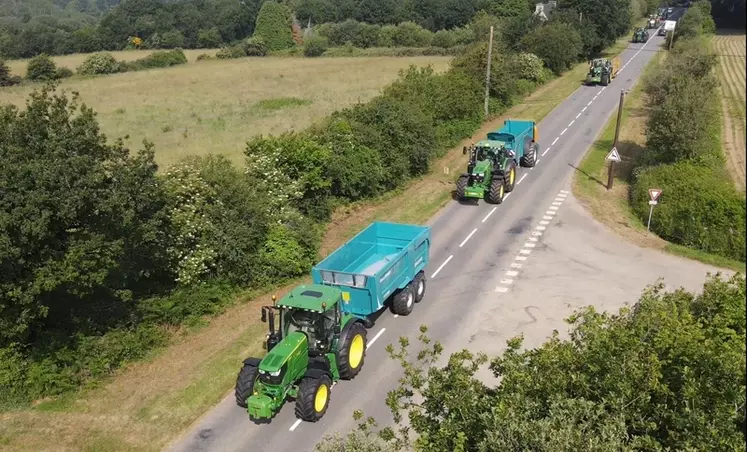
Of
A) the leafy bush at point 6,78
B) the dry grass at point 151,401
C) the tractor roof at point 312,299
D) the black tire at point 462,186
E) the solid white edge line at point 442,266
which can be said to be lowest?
the solid white edge line at point 442,266

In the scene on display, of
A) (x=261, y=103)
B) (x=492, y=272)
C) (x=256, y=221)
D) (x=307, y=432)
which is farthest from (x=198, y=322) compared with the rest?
(x=261, y=103)

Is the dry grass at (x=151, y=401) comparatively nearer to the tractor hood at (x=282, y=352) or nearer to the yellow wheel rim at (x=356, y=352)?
the tractor hood at (x=282, y=352)

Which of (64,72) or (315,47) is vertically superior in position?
(64,72)

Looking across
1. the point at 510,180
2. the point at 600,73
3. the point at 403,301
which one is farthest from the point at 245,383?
the point at 600,73

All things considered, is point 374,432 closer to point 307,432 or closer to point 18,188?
point 307,432

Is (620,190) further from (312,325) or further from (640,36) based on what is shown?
(640,36)

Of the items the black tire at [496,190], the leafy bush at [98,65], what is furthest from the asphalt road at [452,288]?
the leafy bush at [98,65]
